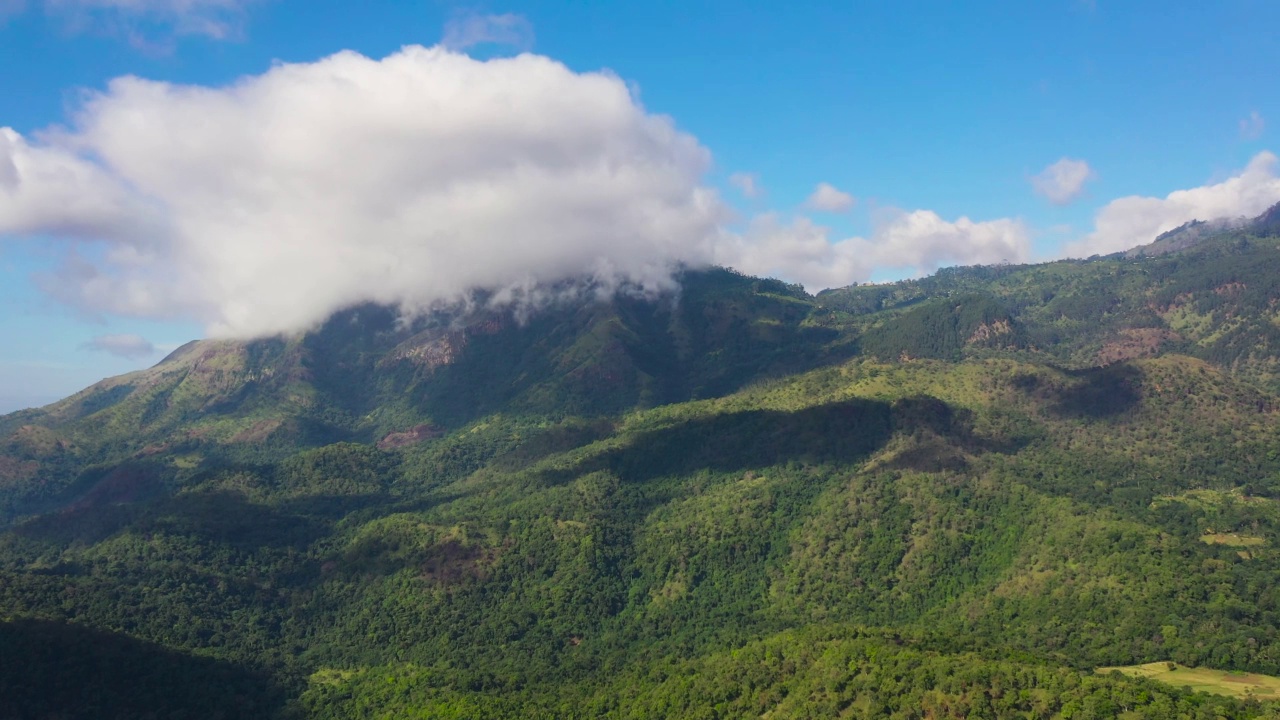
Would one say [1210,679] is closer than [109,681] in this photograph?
Yes

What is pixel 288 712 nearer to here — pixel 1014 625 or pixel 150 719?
pixel 150 719

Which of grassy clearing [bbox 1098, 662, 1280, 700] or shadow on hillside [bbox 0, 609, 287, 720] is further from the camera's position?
shadow on hillside [bbox 0, 609, 287, 720]

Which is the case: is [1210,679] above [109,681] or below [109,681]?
below

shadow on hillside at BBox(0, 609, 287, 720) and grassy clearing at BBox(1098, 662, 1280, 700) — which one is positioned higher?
shadow on hillside at BBox(0, 609, 287, 720)

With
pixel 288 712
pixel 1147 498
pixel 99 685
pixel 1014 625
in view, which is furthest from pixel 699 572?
pixel 99 685
